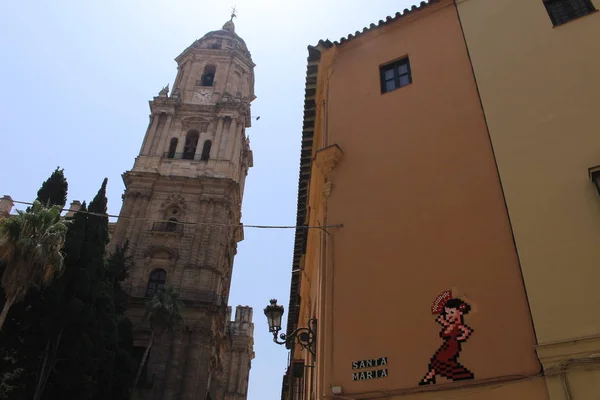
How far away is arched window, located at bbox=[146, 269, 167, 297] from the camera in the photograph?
34.2 meters

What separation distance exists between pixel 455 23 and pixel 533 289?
20.4ft

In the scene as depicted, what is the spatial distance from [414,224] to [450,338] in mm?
2082

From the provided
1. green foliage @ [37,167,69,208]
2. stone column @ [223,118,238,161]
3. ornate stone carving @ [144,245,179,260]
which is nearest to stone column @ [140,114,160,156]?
stone column @ [223,118,238,161]

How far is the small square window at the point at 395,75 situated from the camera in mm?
10273

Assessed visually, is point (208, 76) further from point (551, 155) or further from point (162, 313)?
A: point (551, 155)

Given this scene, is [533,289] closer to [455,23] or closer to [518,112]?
[518,112]

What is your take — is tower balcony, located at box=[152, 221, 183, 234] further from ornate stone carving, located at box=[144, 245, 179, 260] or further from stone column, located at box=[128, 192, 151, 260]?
ornate stone carving, located at box=[144, 245, 179, 260]

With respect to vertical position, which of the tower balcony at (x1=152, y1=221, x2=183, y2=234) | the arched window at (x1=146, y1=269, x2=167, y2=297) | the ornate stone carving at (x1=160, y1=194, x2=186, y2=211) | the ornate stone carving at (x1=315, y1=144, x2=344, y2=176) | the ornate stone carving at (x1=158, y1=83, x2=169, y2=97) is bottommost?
the ornate stone carving at (x1=315, y1=144, x2=344, y2=176)

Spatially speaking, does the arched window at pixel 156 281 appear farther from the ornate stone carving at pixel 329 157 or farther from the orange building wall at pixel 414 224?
the orange building wall at pixel 414 224

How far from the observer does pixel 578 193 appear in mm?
6934

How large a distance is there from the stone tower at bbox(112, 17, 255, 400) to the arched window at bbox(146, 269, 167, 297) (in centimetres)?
7

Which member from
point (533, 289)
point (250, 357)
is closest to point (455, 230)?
point (533, 289)

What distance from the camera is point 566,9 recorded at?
A: 9180 millimetres

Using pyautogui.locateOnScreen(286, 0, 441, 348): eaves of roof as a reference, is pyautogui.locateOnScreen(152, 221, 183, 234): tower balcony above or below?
above
